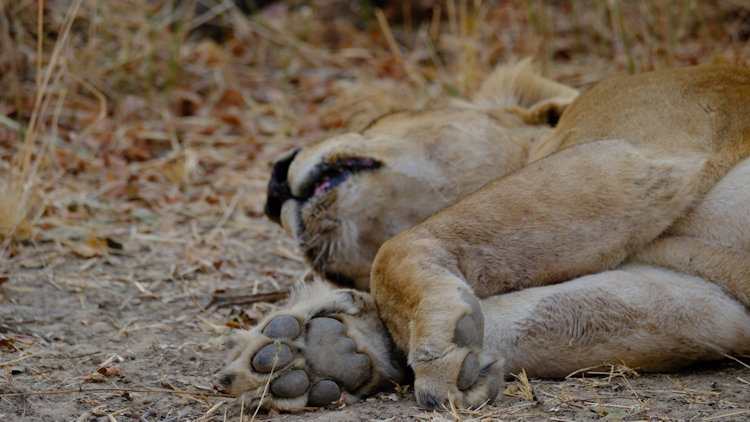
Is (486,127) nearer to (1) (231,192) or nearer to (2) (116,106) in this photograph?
(1) (231,192)

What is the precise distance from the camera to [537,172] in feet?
8.72

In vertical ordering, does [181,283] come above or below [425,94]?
below

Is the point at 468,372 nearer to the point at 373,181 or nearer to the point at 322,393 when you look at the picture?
the point at 322,393

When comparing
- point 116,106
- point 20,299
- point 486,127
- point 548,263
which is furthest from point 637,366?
point 116,106

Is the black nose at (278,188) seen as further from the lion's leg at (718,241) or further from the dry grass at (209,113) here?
the lion's leg at (718,241)

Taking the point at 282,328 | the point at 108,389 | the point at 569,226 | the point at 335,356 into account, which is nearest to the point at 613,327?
the point at 569,226

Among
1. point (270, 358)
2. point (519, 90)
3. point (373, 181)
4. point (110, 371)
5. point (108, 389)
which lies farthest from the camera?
point (519, 90)

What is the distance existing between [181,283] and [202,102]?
10.9ft

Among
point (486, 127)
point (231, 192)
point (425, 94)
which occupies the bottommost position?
point (231, 192)

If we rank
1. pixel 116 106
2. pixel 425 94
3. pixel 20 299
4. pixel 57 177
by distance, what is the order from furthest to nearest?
pixel 116 106, pixel 425 94, pixel 57 177, pixel 20 299

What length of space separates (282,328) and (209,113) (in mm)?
4558

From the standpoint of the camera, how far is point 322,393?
2.33 m

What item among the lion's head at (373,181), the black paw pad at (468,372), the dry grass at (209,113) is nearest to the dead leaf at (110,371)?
the dry grass at (209,113)

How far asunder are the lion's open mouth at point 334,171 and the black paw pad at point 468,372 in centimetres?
110
